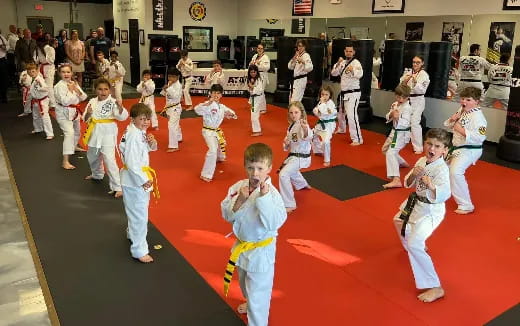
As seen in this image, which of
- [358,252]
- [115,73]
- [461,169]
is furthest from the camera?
[115,73]

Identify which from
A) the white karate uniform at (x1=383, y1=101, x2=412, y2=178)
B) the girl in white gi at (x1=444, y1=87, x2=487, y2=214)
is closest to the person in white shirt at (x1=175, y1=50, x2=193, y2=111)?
the white karate uniform at (x1=383, y1=101, x2=412, y2=178)

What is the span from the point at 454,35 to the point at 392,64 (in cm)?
132

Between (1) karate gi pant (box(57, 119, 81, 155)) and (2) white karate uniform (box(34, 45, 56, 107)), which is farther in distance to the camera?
(2) white karate uniform (box(34, 45, 56, 107))

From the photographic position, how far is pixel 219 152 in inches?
250

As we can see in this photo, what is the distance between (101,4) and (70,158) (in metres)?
17.7

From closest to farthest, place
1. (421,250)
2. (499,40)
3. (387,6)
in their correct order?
(421,250) < (499,40) < (387,6)

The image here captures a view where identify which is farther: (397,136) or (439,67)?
(439,67)

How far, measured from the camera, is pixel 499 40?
8.15 m

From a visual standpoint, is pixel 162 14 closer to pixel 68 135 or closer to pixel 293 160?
pixel 68 135

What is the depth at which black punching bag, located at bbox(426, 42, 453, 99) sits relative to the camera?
8406mm

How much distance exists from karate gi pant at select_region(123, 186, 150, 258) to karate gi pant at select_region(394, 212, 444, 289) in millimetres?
2099

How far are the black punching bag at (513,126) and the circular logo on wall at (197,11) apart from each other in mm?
9801

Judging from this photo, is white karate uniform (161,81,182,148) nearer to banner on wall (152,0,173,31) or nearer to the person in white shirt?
the person in white shirt

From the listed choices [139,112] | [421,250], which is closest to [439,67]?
[421,250]
